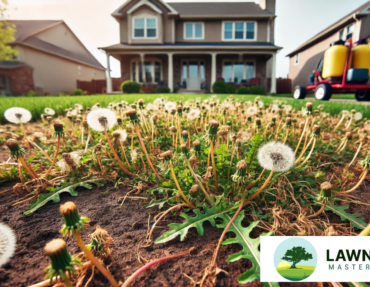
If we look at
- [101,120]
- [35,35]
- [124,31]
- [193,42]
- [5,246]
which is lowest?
[5,246]

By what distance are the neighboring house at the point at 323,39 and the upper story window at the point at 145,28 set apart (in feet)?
43.2

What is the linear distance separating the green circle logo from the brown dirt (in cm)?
4

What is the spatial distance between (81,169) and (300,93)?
1001 centimetres

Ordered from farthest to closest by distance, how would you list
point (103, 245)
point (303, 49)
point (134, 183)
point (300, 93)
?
point (303, 49)
point (300, 93)
point (134, 183)
point (103, 245)

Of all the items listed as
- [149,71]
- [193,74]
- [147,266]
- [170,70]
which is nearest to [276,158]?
[147,266]

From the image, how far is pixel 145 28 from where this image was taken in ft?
63.7

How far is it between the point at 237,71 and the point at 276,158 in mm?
20867

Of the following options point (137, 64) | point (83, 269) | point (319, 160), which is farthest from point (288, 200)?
point (137, 64)

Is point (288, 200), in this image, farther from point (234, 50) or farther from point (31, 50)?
point (31, 50)

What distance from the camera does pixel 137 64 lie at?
20297 millimetres

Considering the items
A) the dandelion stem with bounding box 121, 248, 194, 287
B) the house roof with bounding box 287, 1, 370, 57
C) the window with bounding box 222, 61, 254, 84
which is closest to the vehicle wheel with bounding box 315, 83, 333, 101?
the dandelion stem with bounding box 121, 248, 194, 287

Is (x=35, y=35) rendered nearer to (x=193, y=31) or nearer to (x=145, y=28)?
(x=145, y=28)

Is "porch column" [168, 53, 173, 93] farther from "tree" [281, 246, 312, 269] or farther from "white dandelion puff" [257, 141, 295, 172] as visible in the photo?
"tree" [281, 246, 312, 269]

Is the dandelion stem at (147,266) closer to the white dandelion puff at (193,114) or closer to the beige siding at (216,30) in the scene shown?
the white dandelion puff at (193,114)
